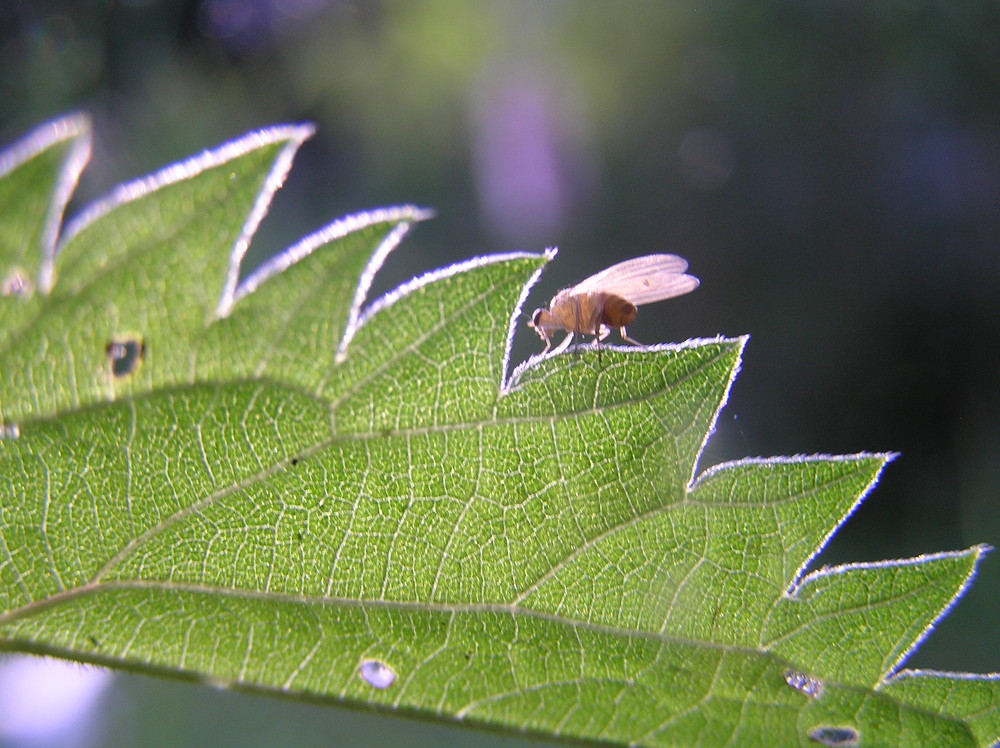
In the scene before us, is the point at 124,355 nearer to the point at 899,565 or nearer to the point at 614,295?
the point at 614,295

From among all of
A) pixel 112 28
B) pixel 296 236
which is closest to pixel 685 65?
pixel 296 236

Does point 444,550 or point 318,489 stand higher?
point 318,489

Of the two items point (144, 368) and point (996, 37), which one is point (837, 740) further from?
point (996, 37)

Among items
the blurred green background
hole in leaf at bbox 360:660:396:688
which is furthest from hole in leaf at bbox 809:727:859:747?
the blurred green background

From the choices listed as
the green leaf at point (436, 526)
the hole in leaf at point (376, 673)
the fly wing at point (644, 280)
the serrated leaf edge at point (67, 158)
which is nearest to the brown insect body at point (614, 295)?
the fly wing at point (644, 280)

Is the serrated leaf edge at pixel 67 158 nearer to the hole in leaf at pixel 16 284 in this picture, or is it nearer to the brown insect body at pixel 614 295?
the hole in leaf at pixel 16 284

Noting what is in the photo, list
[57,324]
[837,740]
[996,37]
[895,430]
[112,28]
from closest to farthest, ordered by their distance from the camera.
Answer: [57,324] < [837,740] < [895,430] < [996,37] < [112,28]
